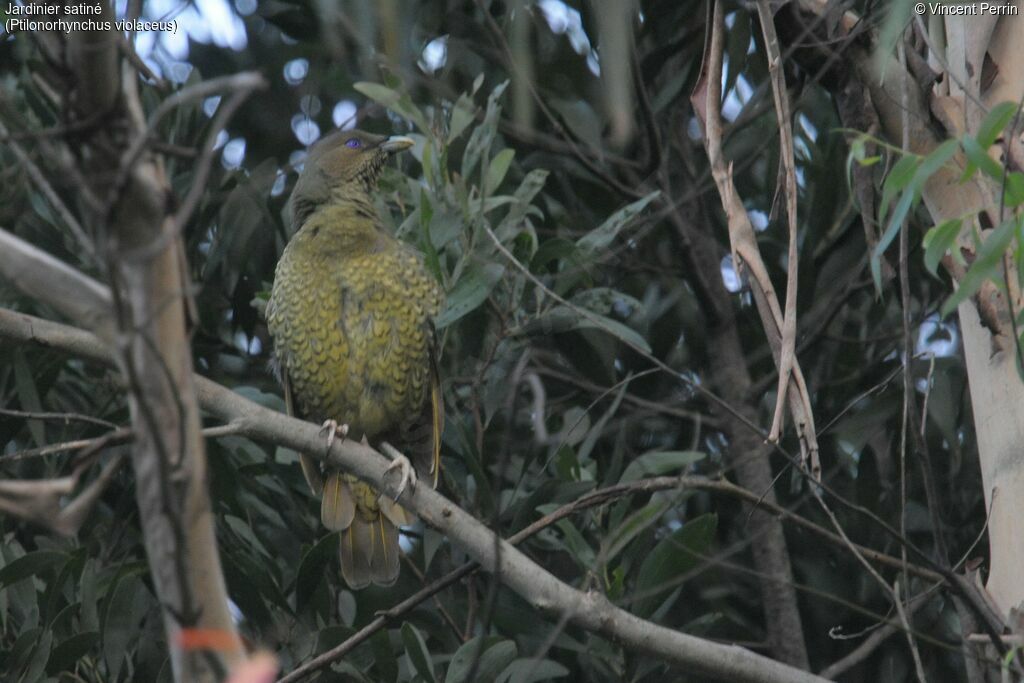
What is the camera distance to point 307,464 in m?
4.47

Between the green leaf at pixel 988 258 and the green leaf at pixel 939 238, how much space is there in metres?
0.06

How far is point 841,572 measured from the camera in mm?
5102

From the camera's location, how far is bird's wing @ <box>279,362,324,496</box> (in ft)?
14.7

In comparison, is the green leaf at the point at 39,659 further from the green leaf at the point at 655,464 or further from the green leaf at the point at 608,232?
the green leaf at the point at 608,232

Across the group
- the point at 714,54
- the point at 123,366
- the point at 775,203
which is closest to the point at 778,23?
the point at 714,54

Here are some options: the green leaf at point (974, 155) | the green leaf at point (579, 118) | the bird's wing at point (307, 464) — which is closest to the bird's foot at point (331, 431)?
the bird's wing at point (307, 464)

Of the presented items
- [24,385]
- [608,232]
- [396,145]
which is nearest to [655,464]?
[608,232]

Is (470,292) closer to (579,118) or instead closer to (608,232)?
(608,232)

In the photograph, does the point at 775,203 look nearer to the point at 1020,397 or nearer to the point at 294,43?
the point at 1020,397

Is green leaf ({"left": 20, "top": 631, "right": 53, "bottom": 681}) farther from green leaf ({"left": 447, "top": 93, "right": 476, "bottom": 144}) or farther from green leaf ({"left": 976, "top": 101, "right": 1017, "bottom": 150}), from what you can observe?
green leaf ({"left": 976, "top": 101, "right": 1017, "bottom": 150})

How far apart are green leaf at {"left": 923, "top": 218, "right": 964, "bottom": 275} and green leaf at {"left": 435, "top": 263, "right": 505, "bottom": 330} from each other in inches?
70.4

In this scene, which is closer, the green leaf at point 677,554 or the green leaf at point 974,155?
the green leaf at point 974,155

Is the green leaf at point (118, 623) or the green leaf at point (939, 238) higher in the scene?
the green leaf at point (939, 238)

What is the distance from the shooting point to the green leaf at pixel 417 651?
3725 millimetres
